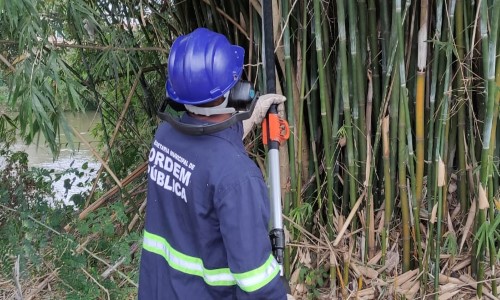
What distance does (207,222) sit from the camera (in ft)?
4.05

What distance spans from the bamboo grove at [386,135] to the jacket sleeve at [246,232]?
848mm

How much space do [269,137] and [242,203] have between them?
1.31 ft

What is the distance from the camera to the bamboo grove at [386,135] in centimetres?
181

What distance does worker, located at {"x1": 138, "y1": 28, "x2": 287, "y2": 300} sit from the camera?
1159 millimetres

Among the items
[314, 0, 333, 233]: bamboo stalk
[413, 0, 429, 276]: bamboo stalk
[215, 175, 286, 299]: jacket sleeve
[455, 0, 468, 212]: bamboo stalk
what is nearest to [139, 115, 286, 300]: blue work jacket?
[215, 175, 286, 299]: jacket sleeve

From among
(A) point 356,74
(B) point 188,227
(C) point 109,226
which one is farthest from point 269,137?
(C) point 109,226

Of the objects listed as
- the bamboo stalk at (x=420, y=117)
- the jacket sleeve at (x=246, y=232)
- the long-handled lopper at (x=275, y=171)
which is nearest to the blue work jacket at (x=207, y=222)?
the jacket sleeve at (x=246, y=232)

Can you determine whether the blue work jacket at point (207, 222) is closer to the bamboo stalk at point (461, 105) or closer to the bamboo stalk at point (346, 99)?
the bamboo stalk at point (346, 99)

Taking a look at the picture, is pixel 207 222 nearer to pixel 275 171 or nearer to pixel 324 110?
pixel 275 171

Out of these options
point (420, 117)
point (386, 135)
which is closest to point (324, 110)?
point (386, 135)

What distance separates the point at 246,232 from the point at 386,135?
0.94 meters

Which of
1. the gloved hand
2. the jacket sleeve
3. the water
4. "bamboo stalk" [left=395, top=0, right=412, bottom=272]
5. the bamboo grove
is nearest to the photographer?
the jacket sleeve

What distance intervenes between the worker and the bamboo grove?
70cm

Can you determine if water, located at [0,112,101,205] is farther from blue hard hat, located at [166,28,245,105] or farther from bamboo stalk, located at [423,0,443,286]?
bamboo stalk, located at [423,0,443,286]
